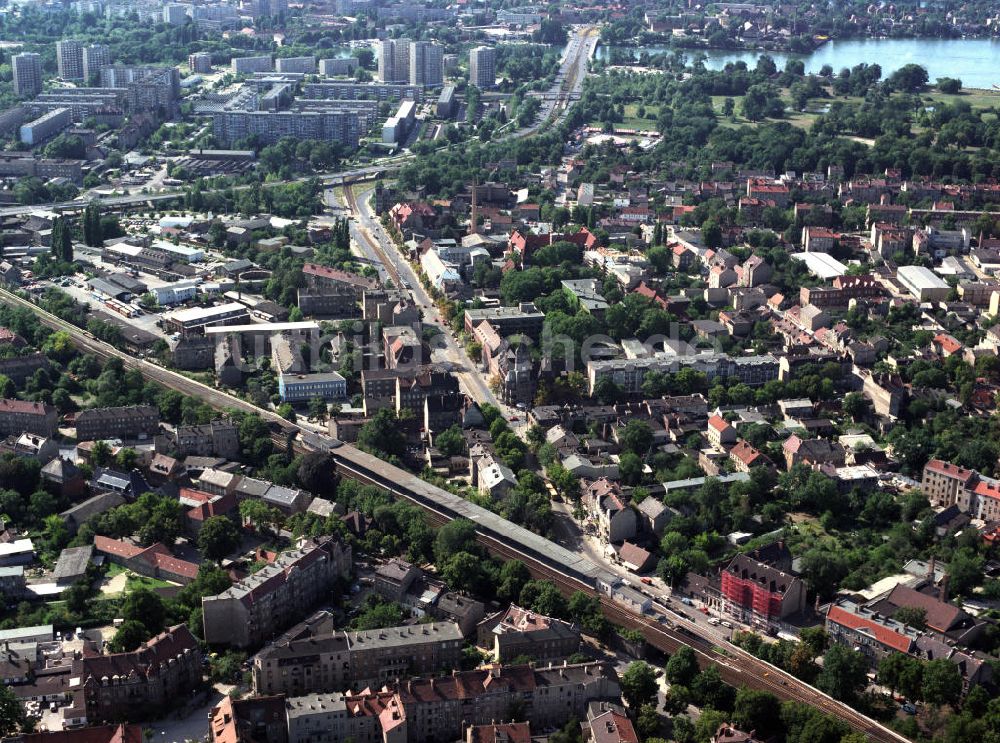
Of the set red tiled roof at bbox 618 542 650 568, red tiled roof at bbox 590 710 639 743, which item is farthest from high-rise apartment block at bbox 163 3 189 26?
red tiled roof at bbox 590 710 639 743

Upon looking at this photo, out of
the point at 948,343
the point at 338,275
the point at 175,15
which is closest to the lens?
the point at 948,343

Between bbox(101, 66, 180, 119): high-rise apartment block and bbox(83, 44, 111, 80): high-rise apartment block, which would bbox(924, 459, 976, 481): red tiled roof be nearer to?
bbox(101, 66, 180, 119): high-rise apartment block

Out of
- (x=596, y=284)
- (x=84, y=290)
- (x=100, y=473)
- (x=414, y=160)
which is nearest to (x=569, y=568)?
(x=100, y=473)

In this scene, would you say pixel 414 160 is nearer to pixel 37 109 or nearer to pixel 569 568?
pixel 37 109

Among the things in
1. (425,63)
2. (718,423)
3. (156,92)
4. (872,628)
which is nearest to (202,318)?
(718,423)

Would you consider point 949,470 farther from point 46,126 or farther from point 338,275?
point 46,126

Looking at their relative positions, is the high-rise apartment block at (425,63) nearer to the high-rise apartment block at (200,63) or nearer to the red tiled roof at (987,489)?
the high-rise apartment block at (200,63)
